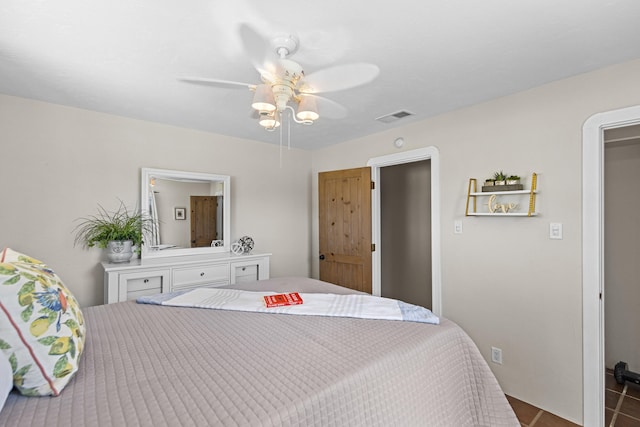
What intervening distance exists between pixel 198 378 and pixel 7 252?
1074 millimetres

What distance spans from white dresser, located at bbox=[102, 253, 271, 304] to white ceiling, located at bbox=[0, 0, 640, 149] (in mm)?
1409

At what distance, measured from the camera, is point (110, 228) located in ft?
9.06

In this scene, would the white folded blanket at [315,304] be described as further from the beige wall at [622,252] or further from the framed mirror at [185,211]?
the beige wall at [622,252]

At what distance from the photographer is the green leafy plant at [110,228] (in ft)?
8.91

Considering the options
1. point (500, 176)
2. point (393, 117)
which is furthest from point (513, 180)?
point (393, 117)

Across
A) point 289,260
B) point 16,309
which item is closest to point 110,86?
point 16,309

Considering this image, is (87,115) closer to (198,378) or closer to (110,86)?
(110,86)

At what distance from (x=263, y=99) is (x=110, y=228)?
2100 mm

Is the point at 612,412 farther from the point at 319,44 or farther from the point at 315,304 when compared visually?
the point at 319,44

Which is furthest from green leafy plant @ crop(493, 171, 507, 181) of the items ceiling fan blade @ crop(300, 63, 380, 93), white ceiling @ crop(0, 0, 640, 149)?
ceiling fan blade @ crop(300, 63, 380, 93)

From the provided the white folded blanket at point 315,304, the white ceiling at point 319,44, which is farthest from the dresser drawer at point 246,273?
the white ceiling at point 319,44

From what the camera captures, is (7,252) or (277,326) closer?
(7,252)

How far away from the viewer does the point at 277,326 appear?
4.90 feet

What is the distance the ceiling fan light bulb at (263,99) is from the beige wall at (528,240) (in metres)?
1.86
